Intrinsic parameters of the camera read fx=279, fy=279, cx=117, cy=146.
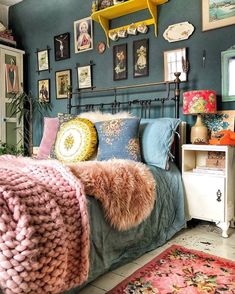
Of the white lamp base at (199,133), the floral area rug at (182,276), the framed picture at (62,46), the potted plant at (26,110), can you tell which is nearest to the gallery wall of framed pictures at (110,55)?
the framed picture at (62,46)

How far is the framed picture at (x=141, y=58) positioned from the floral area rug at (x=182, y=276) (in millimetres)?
1782

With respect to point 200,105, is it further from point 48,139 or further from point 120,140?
point 48,139

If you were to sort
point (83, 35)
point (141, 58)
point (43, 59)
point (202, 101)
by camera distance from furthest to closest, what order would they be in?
1. point (43, 59)
2. point (83, 35)
3. point (141, 58)
4. point (202, 101)

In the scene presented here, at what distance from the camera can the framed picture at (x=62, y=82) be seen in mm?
3439

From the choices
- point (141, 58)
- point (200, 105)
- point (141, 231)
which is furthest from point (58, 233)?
point (141, 58)

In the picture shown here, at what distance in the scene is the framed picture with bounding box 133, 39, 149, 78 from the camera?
279 centimetres

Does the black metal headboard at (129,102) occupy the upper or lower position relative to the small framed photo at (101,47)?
lower

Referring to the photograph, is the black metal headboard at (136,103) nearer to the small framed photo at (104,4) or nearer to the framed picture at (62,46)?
the framed picture at (62,46)

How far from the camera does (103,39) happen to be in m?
3.09

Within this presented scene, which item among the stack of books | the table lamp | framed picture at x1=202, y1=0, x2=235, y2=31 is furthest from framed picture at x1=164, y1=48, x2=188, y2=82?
the stack of books

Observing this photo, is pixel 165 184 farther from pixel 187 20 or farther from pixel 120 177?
pixel 187 20

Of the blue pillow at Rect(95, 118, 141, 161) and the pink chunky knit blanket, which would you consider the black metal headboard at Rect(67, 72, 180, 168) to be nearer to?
the blue pillow at Rect(95, 118, 141, 161)

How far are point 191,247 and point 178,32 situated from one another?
1.87 meters

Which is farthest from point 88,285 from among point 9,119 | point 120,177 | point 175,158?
point 9,119
